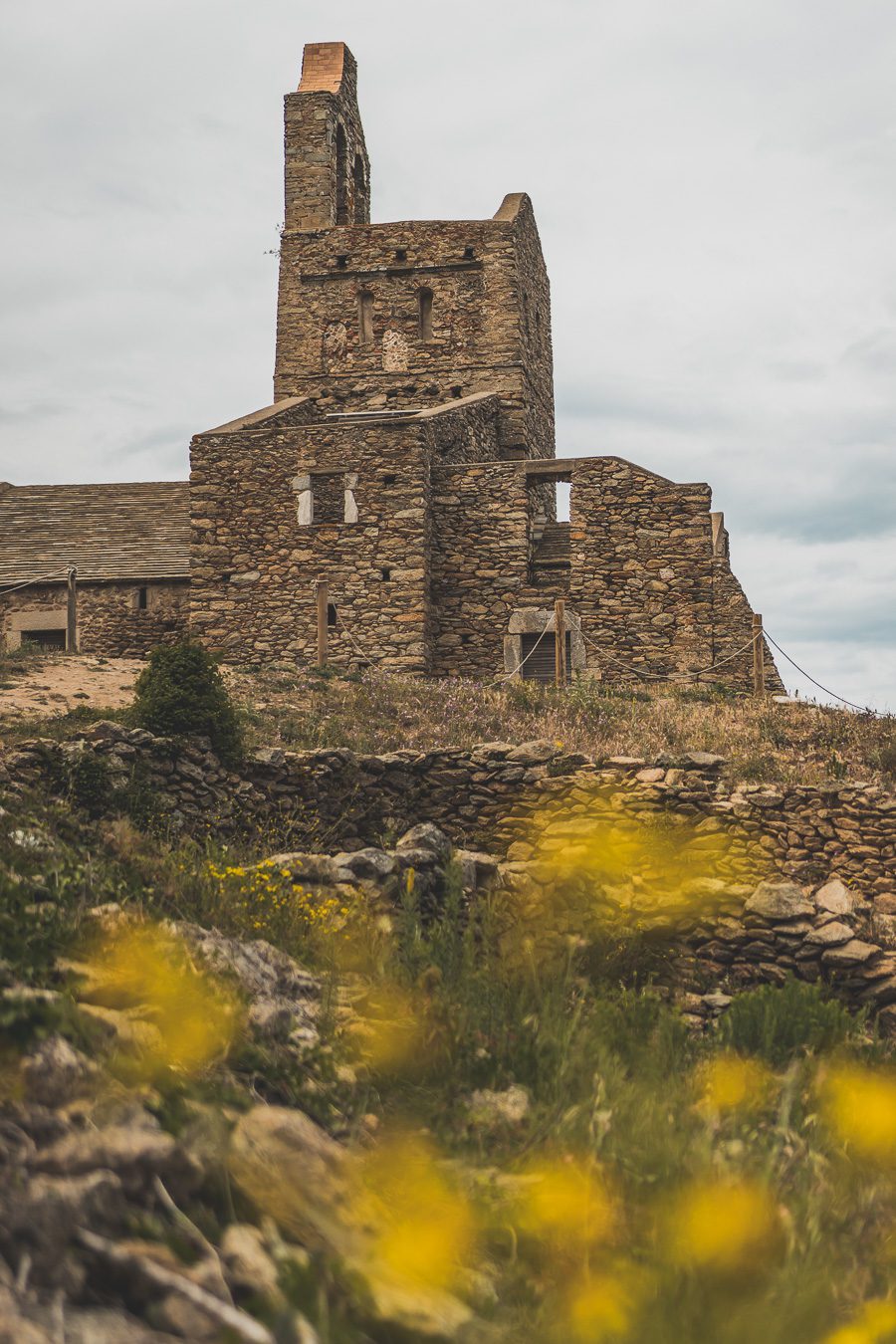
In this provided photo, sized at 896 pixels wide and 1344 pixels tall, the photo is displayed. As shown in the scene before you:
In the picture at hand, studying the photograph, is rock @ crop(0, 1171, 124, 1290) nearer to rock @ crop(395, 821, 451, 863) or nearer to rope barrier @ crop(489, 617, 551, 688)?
rock @ crop(395, 821, 451, 863)

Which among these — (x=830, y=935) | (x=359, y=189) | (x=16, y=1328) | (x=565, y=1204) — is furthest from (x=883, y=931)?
(x=359, y=189)

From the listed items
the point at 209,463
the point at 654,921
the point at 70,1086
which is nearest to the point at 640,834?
the point at 654,921

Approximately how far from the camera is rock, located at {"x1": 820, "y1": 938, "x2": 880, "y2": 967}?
31.6 feet

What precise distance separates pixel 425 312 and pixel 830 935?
761 inches

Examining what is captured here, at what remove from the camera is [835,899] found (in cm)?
1058

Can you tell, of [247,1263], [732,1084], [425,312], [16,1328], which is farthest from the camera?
[425,312]

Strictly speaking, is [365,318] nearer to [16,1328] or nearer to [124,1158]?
[124,1158]

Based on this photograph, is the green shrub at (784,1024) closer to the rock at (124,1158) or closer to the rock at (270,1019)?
the rock at (270,1019)

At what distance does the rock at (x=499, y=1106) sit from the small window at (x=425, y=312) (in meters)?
21.8

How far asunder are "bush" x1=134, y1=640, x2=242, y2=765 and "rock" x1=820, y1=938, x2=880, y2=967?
5.78 m

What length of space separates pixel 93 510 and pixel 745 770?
700 inches

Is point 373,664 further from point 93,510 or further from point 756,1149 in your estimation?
point 756,1149

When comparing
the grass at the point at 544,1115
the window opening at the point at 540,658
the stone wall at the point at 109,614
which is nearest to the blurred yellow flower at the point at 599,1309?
the grass at the point at 544,1115

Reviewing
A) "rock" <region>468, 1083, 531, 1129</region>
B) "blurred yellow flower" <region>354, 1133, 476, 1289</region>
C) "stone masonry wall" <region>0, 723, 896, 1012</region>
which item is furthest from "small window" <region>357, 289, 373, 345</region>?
"blurred yellow flower" <region>354, 1133, 476, 1289</region>
